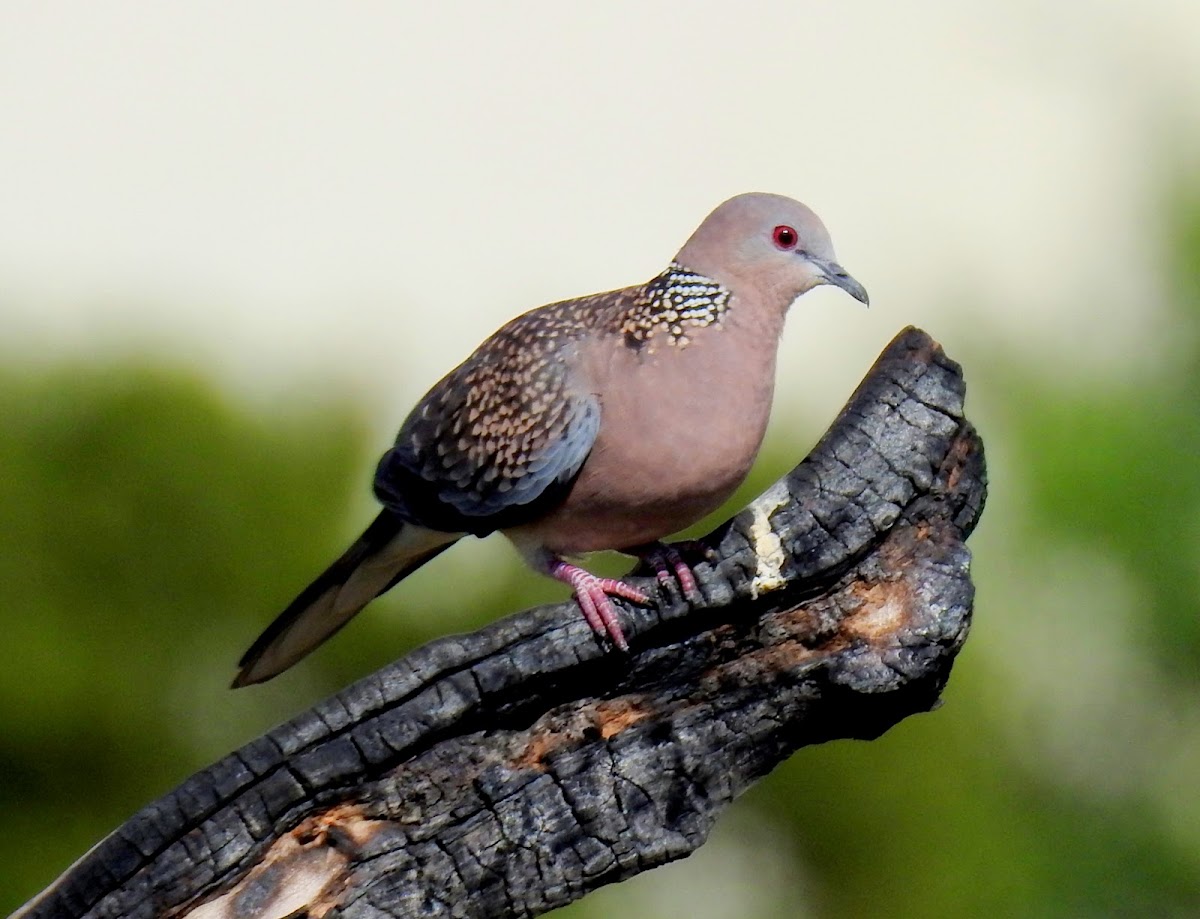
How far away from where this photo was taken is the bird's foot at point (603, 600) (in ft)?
10.8

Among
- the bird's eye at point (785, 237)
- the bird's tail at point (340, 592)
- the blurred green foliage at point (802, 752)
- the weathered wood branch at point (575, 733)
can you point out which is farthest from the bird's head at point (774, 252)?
the blurred green foliage at point (802, 752)

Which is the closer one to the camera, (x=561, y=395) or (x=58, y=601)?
(x=561, y=395)

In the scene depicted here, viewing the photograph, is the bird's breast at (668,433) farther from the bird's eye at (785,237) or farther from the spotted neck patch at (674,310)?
the bird's eye at (785,237)

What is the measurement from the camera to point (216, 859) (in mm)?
3086

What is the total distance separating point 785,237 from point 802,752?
518cm

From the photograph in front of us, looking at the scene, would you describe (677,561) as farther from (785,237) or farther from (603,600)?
(785,237)

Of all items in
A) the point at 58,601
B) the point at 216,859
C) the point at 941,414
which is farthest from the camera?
the point at 58,601

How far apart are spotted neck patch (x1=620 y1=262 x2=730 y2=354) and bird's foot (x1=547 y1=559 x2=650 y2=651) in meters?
0.62

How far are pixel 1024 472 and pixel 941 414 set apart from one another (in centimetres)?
663

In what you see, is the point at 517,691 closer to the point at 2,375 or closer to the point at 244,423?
the point at 244,423

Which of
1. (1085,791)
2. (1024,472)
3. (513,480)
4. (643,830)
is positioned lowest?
(1085,791)

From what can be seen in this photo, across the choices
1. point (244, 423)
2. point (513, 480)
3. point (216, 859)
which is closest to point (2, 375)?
point (244, 423)

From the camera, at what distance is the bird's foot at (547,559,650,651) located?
3285 millimetres

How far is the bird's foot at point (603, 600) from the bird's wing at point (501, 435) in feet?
1.11
